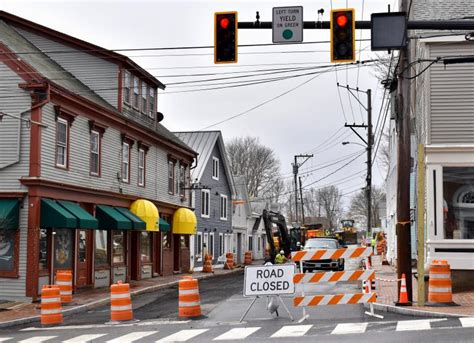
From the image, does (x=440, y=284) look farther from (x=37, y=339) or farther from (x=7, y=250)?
(x=7, y=250)

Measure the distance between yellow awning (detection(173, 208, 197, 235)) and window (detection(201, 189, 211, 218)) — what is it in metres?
7.14

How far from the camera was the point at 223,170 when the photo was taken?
4906 cm

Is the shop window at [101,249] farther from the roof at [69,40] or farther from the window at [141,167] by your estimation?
the roof at [69,40]

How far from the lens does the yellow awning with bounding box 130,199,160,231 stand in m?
29.4

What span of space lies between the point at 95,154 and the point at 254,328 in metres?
14.3

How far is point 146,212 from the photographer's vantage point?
29.6 meters

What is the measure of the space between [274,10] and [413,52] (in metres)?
10.7

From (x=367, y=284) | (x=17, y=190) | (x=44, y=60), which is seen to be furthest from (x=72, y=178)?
(x=367, y=284)

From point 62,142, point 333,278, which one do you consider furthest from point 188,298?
point 62,142

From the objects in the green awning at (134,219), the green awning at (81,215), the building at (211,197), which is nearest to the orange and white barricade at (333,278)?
the green awning at (81,215)

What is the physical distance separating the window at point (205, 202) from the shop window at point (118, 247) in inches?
594

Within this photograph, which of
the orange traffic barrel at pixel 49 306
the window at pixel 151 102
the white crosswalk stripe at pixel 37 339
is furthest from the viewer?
the window at pixel 151 102

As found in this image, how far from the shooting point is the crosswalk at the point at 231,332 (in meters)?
12.8

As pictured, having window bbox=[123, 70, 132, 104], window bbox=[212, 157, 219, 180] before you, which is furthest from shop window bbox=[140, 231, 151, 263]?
window bbox=[212, 157, 219, 180]
